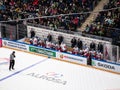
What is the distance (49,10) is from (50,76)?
24.6ft

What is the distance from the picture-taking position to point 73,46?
24.7 meters

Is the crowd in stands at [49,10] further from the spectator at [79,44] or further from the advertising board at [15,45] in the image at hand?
the advertising board at [15,45]

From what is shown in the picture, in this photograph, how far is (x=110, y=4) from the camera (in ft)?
84.4

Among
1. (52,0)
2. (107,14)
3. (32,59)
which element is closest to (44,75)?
(32,59)

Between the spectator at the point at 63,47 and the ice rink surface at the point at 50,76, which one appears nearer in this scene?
the ice rink surface at the point at 50,76

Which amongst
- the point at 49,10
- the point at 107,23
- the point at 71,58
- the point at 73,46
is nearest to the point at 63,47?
the point at 73,46

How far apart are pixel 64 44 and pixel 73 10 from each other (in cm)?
313

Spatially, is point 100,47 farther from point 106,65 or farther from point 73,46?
point 73,46

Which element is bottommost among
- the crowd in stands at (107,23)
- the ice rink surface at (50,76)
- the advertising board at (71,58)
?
the ice rink surface at (50,76)

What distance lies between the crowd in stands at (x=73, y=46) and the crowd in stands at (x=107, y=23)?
37.5 inches

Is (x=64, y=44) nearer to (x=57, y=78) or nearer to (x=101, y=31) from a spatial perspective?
(x=101, y=31)

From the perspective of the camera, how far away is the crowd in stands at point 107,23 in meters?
24.1

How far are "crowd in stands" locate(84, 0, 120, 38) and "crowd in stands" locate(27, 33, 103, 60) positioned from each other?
952 mm

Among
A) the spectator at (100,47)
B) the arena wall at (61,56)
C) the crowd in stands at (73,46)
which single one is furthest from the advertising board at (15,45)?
the spectator at (100,47)
